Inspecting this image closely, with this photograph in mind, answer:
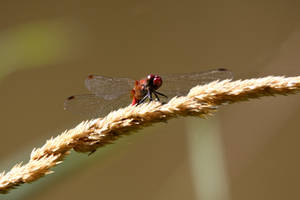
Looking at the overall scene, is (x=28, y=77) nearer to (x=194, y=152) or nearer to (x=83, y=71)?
(x=83, y=71)

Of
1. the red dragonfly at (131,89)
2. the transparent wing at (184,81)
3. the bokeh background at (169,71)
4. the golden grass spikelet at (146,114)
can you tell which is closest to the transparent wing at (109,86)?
the red dragonfly at (131,89)

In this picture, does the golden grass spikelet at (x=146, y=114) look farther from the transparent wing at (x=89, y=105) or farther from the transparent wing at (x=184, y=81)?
the transparent wing at (x=89, y=105)

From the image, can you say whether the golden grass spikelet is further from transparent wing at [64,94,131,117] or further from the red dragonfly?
transparent wing at [64,94,131,117]

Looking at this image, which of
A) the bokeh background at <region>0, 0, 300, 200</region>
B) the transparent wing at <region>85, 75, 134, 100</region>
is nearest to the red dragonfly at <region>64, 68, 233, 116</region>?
the transparent wing at <region>85, 75, 134, 100</region>

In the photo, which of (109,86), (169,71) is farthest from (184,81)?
(169,71)

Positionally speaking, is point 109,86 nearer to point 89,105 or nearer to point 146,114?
point 89,105

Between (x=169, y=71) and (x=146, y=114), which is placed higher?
(x=169, y=71)

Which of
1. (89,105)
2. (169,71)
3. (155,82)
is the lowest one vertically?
(89,105)
